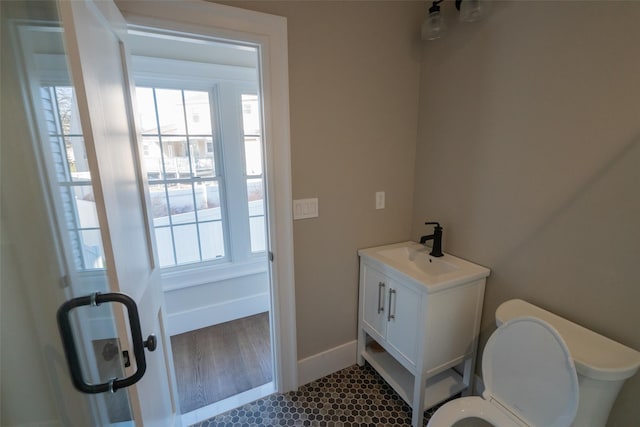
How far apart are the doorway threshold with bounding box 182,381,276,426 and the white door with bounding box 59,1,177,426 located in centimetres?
51

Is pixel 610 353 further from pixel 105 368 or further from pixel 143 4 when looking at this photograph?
pixel 143 4

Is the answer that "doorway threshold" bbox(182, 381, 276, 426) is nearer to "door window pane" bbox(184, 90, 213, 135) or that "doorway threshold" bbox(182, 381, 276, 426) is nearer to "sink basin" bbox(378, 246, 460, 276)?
"sink basin" bbox(378, 246, 460, 276)

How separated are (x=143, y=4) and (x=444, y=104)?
5.20 feet

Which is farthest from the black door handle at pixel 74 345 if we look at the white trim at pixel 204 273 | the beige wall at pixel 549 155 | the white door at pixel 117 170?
the beige wall at pixel 549 155

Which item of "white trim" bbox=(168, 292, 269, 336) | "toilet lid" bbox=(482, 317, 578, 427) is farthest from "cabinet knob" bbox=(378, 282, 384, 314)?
"white trim" bbox=(168, 292, 269, 336)

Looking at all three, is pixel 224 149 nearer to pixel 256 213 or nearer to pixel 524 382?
pixel 256 213

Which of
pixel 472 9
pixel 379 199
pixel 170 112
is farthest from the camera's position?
pixel 170 112

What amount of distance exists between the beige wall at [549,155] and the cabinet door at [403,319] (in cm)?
48

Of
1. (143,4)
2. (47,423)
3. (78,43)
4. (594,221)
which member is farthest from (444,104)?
(47,423)

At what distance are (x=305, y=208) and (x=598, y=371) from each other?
1.35 m

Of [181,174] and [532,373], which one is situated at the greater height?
[181,174]

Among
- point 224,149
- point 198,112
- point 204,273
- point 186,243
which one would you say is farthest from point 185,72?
point 204,273

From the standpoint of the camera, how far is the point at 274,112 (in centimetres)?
144

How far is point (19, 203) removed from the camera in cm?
64
